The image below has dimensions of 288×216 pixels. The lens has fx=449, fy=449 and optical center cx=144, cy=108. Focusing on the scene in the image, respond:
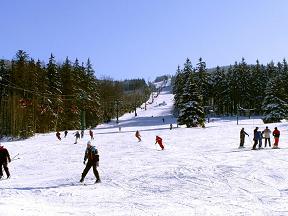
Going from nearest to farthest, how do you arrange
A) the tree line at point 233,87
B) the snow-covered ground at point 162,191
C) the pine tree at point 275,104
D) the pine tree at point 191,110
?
the snow-covered ground at point 162,191 → the pine tree at point 191,110 → the pine tree at point 275,104 → the tree line at point 233,87

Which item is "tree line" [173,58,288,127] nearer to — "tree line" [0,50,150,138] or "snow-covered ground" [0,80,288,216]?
"tree line" [0,50,150,138]

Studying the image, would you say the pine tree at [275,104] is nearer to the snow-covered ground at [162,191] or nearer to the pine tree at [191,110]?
the pine tree at [191,110]

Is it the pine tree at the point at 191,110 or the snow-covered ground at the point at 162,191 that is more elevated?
the pine tree at the point at 191,110

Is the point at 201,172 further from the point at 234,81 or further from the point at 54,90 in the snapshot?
the point at 234,81

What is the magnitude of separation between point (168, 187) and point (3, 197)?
18.2 feet

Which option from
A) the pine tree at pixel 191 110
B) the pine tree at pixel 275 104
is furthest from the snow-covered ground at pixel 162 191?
the pine tree at pixel 275 104

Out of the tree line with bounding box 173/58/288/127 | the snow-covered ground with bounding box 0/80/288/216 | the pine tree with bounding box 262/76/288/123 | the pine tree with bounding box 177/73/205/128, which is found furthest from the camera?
the tree line with bounding box 173/58/288/127

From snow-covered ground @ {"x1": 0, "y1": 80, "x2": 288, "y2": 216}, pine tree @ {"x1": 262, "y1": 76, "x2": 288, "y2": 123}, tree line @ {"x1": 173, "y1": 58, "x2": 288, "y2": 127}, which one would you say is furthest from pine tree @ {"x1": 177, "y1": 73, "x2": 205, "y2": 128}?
snow-covered ground @ {"x1": 0, "y1": 80, "x2": 288, "y2": 216}

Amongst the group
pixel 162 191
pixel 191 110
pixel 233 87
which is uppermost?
pixel 233 87

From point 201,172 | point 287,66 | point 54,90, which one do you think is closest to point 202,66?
point 287,66

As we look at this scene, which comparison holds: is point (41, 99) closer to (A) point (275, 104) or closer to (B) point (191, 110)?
(B) point (191, 110)

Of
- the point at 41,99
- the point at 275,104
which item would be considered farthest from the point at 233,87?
the point at 41,99

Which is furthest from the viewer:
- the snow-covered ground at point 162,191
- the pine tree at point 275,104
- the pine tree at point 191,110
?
the pine tree at point 275,104

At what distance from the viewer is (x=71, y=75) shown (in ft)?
251
